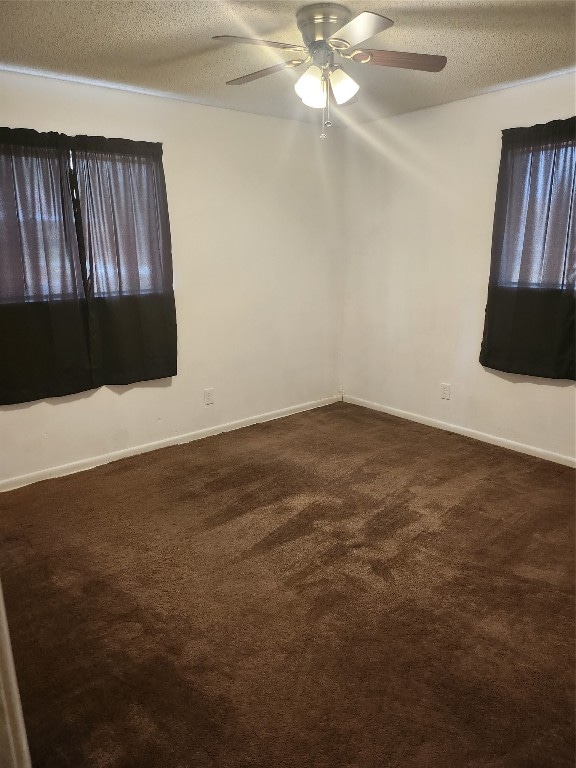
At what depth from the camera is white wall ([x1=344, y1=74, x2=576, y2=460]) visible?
3.55 m

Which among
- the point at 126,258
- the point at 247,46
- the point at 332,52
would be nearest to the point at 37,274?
the point at 126,258

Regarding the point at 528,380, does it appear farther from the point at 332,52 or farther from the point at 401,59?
the point at 332,52

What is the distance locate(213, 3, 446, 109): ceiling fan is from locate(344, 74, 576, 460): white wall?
146 cm

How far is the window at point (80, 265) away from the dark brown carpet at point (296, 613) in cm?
72

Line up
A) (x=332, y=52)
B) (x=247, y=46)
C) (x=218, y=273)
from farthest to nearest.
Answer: (x=218, y=273)
(x=247, y=46)
(x=332, y=52)

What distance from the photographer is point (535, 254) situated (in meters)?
3.39

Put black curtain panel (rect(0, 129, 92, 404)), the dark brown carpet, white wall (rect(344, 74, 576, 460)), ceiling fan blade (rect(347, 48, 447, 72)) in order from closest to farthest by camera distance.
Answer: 1. the dark brown carpet
2. ceiling fan blade (rect(347, 48, 447, 72))
3. black curtain panel (rect(0, 129, 92, 404))
4. white wall (rect(344, 74, 576, 460))

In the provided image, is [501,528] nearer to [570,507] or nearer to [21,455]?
[570,507]

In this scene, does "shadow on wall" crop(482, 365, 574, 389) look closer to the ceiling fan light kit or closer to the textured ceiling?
the textured ceiling

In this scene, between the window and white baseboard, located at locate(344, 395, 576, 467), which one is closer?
the window

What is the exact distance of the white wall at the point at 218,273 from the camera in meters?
3.27

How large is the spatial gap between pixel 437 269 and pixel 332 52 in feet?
6.58

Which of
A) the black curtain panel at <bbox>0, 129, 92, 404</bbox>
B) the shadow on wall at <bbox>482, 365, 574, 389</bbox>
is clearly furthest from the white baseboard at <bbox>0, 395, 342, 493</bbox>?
the shadow on wall at <bbox>482, 365, 574, 389</bbox>

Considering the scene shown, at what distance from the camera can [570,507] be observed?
2977 mm
